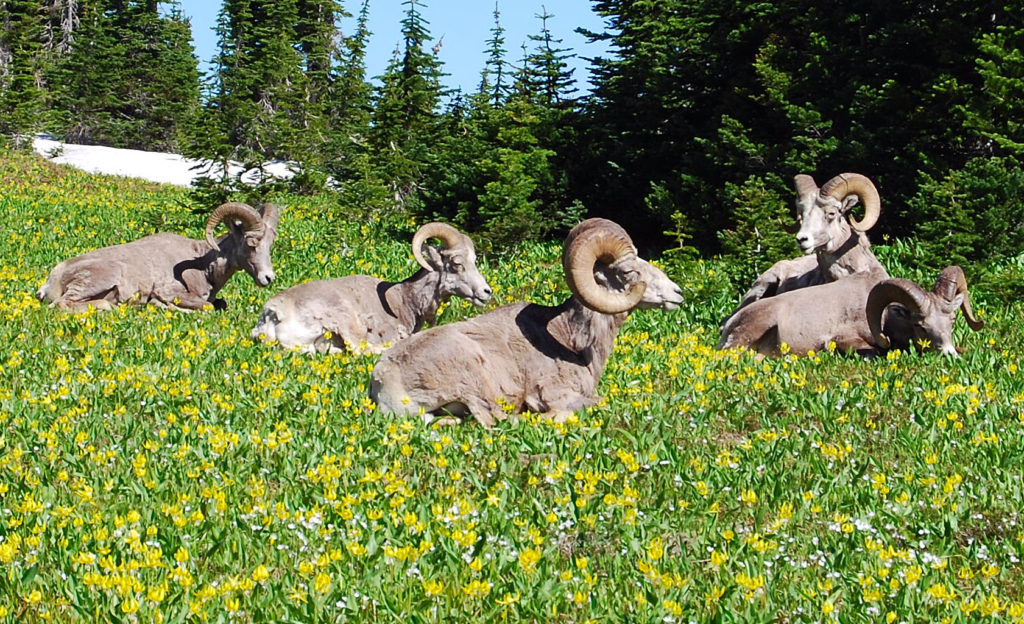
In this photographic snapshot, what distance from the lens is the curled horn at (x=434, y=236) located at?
39.1ft

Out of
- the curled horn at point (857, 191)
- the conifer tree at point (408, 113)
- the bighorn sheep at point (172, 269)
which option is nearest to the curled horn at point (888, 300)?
the curled horn at point (857, 191)

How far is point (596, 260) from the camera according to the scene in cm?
912

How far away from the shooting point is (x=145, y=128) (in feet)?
201

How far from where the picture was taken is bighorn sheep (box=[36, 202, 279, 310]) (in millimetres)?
14398

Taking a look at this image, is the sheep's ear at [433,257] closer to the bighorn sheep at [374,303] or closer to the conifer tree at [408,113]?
the bighorn sheep at [374,303]

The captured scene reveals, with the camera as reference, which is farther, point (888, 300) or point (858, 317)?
point (858, 317)

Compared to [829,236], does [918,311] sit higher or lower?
higher

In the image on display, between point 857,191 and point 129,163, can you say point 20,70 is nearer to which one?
point 129,163

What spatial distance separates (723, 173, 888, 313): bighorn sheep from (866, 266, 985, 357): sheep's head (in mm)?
1771

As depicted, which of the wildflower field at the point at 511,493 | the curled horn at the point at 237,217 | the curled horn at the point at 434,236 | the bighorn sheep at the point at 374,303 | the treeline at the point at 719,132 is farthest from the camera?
the treeline at the point at 719,132

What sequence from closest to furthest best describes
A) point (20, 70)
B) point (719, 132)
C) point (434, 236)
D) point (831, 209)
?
point (434, 236)
point (831, 209)
point (719, 132)
point (20, 70)

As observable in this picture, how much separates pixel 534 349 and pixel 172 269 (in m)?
7.77

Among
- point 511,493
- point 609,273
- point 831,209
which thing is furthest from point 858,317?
point 511,493

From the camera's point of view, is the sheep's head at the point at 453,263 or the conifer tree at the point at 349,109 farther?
the conifer tree at the point at 349,109
